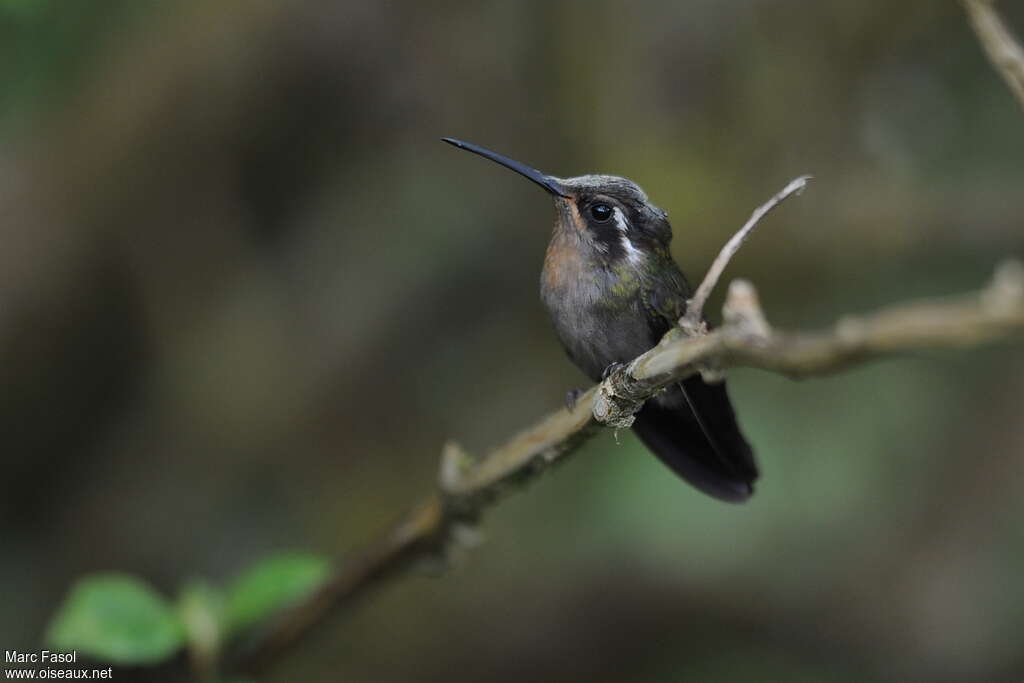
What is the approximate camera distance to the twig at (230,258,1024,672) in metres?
1.15

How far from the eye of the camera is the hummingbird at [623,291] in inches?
126

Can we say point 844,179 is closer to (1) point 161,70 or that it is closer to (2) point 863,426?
(2) point 863,426

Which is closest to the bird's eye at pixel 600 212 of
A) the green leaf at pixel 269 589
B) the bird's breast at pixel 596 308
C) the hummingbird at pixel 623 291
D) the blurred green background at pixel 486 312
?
the hummingbird at pixel 623 291

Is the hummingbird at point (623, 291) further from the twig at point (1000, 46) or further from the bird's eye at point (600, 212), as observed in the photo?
the twig at point (1000, 46)

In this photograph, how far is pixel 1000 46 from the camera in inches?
68.2

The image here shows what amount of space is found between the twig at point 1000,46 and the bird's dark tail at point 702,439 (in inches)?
46.9

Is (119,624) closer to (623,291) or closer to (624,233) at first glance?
(623,291)

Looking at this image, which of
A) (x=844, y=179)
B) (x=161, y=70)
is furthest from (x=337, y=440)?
(x=844, y=179)

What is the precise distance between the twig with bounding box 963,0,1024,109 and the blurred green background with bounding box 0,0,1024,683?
9.88 feet

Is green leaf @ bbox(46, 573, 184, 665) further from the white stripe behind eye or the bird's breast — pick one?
the white stripe behind eye

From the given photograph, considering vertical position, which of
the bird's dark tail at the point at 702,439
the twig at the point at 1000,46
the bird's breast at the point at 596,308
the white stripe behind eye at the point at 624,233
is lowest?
the twig at the point at 1000,46

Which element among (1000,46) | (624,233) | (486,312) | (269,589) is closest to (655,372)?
(1000,46)

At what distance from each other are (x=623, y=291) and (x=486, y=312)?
85.7 inches

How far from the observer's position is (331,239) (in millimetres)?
5289
